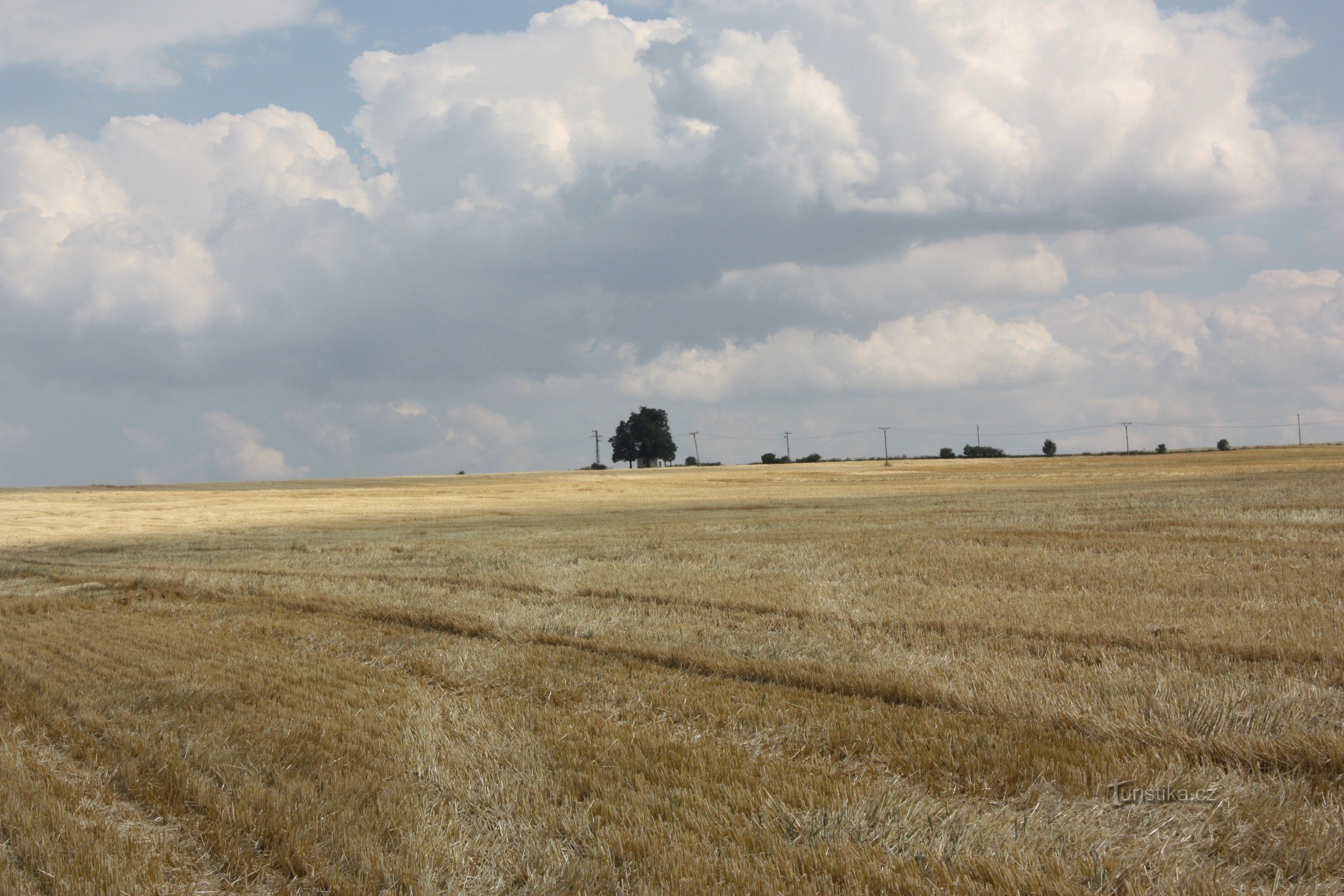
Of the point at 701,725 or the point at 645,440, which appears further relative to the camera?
the point at 645,440

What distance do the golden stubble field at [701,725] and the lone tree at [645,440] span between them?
11775 centimetres

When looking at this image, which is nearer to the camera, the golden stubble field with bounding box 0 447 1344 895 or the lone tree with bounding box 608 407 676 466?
the golden stubble field with bounding box 0 447 1344 895

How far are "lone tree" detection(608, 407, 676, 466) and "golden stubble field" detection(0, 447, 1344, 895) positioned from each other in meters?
118

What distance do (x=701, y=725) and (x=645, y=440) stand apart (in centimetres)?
13012

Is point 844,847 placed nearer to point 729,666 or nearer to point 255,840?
point 255,840

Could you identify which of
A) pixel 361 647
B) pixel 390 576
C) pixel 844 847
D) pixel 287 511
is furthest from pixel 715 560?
pixel 287 511

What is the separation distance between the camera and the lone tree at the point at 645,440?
137 metres

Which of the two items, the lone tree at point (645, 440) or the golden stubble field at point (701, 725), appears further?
the lone tree at point (645, 440)

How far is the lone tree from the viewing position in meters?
137

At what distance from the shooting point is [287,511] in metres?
47.2

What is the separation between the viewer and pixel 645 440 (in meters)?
138

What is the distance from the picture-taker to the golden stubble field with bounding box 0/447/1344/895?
5.07 metres

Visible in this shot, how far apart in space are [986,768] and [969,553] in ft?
38.9

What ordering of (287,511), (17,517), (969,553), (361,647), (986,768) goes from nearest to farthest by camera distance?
(986,768) → (361,647) → (969,553) → (17,517) → (287,511)
